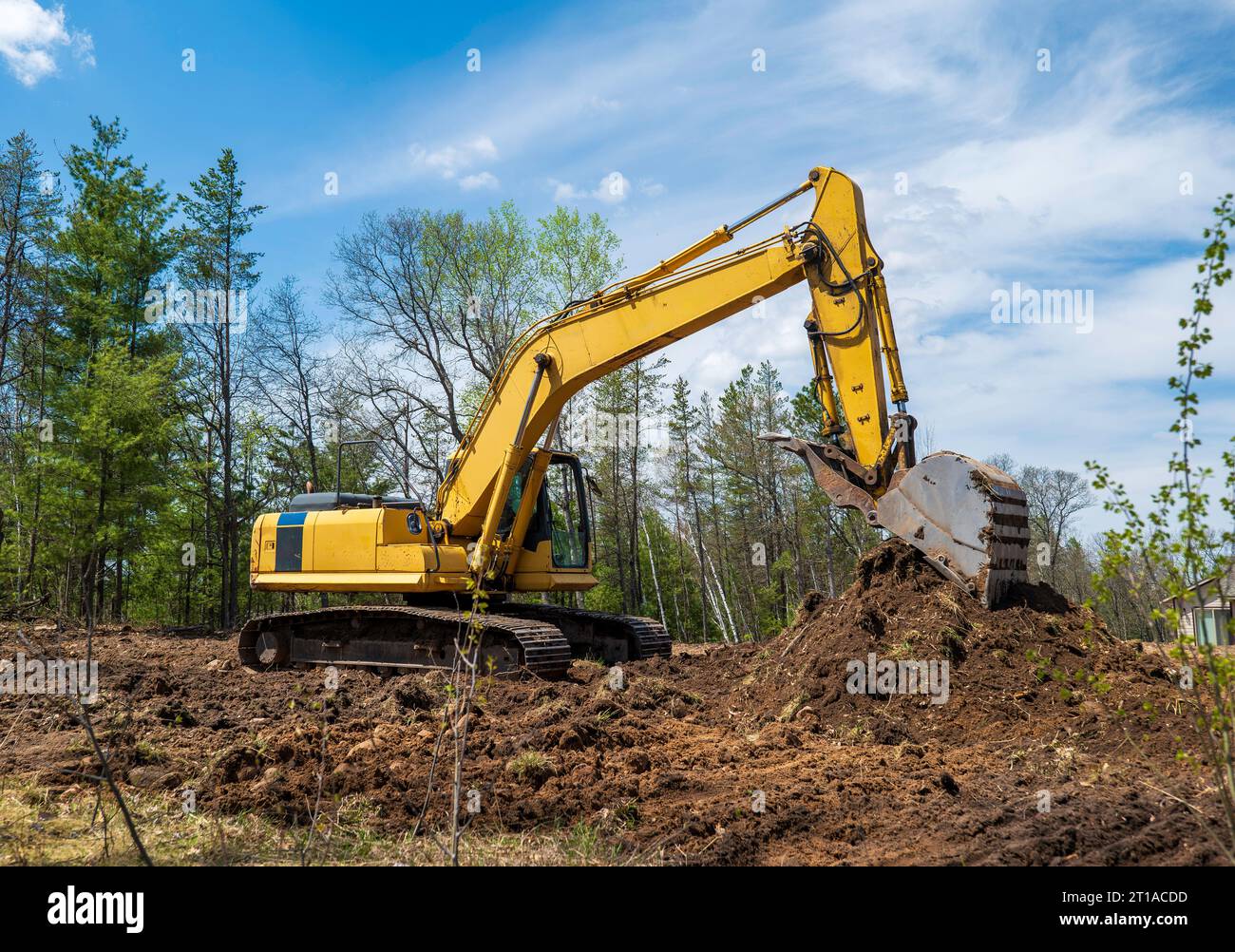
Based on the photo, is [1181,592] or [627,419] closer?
[1181,592]

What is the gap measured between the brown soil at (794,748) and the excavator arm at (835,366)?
562 millimetres

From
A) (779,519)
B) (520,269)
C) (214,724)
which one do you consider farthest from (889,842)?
(779,519)

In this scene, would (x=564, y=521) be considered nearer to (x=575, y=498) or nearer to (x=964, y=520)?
(x=575, y=498)

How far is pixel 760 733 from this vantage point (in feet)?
23.2

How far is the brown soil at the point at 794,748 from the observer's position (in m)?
4.45

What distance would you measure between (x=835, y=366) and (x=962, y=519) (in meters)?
1.83

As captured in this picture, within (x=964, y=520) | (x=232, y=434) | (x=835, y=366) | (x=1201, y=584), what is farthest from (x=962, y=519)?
(x=232, y=434)

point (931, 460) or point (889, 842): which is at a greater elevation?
point (931, 460)

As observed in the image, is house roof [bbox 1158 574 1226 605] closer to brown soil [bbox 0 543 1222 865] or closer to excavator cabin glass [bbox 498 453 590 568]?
brown soil [bbox 0 543 1222 865]

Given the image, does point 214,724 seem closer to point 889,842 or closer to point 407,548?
point 407,548

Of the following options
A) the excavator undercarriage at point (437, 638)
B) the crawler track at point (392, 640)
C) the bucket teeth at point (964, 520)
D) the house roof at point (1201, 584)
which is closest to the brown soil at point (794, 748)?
the bucket teeth at point (964, 520)

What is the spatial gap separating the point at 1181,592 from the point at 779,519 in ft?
92.4

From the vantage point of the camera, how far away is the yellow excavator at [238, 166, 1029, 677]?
7.68 m
